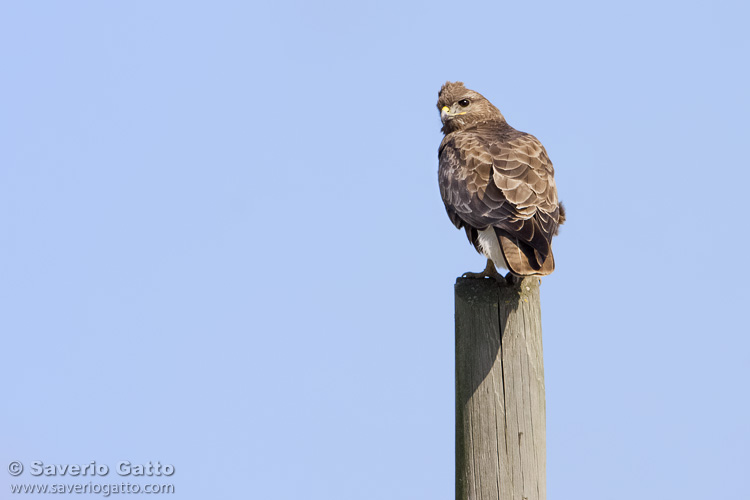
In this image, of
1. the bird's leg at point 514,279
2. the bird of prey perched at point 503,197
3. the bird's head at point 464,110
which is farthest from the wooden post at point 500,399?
the bird's head at point 464,110

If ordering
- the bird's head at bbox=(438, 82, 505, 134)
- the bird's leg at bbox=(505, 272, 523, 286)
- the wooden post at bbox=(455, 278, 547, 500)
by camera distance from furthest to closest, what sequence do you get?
the bird's head at bbox=(438, 82, 505, 134) < the bird's leg at bbox=(505, 272, 523, 286) < the wooden post at bbox=(455, 278, 547, 500)

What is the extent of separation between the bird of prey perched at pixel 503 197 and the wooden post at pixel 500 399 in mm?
471

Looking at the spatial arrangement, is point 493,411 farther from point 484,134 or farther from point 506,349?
point 484,134

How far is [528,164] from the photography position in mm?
5625

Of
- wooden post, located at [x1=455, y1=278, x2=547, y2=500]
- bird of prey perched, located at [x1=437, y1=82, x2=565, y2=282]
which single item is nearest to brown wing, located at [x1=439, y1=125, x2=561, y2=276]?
bird of prey perched, located at [x1=437, y1=82, x2=565, y2=282]

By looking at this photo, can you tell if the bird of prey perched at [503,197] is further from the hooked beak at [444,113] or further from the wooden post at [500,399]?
the hooked beak at [444,113]

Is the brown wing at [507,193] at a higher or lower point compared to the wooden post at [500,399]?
higher

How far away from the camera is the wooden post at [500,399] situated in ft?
12.9

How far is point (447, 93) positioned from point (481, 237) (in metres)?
2.56

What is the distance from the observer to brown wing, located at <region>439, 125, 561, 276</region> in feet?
16.0

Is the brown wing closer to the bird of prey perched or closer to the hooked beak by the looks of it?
the bird of prey perched

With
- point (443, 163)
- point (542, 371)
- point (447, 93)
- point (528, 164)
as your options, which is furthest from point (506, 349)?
point (447, 93)

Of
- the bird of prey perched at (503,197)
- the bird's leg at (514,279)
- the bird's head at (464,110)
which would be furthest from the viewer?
the bird's head at (464,110)

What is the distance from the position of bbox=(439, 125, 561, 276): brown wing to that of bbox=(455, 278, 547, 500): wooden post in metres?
0.52
